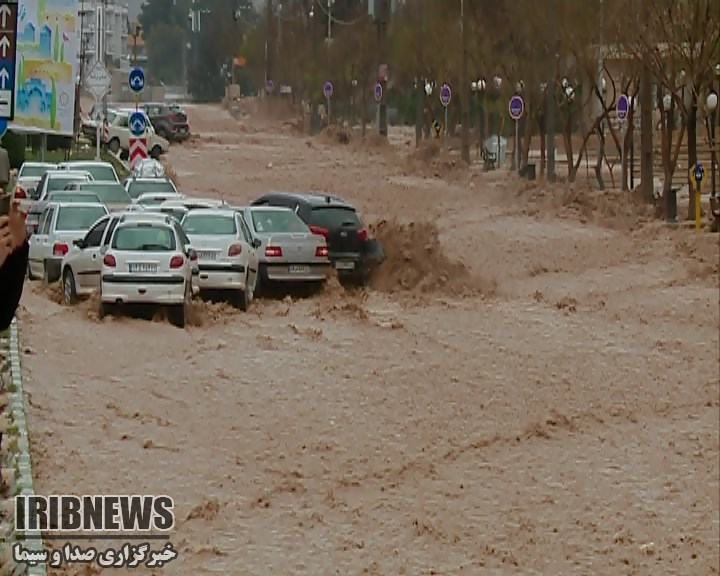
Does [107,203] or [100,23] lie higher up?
[100,23]

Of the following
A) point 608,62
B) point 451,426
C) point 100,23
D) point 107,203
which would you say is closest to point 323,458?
point 451,426

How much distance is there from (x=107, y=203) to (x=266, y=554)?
22.9 meters

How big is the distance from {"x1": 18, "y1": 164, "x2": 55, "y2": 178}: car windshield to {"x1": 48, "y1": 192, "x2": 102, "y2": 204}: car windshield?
9.11m

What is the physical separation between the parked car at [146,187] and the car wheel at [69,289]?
11250mm

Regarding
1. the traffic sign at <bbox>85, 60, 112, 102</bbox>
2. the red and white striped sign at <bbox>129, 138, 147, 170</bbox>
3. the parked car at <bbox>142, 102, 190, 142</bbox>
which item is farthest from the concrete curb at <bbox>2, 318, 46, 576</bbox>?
the parked car at <bbox>142, 102, 190, 142</bbox>

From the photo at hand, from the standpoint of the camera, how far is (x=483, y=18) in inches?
2581

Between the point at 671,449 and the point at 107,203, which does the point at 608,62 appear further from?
the point at 671,449

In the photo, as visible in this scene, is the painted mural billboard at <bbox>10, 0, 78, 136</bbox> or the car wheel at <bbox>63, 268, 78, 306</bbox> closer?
the car wheel at <bbox>63, 268, 78, 306</bbox>

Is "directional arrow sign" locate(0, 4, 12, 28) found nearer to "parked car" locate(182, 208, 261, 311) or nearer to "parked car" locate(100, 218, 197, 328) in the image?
"parked car" locate(100, 218, 197, 328)

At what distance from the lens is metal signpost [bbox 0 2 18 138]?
21.1 meters

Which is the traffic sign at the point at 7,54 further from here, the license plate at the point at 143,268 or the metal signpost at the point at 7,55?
the license plate at the point at 143,268

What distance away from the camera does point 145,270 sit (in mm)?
24047

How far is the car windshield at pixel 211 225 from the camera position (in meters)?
27.0

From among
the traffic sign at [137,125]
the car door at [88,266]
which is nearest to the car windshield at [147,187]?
the traffic sign at [137,125]
